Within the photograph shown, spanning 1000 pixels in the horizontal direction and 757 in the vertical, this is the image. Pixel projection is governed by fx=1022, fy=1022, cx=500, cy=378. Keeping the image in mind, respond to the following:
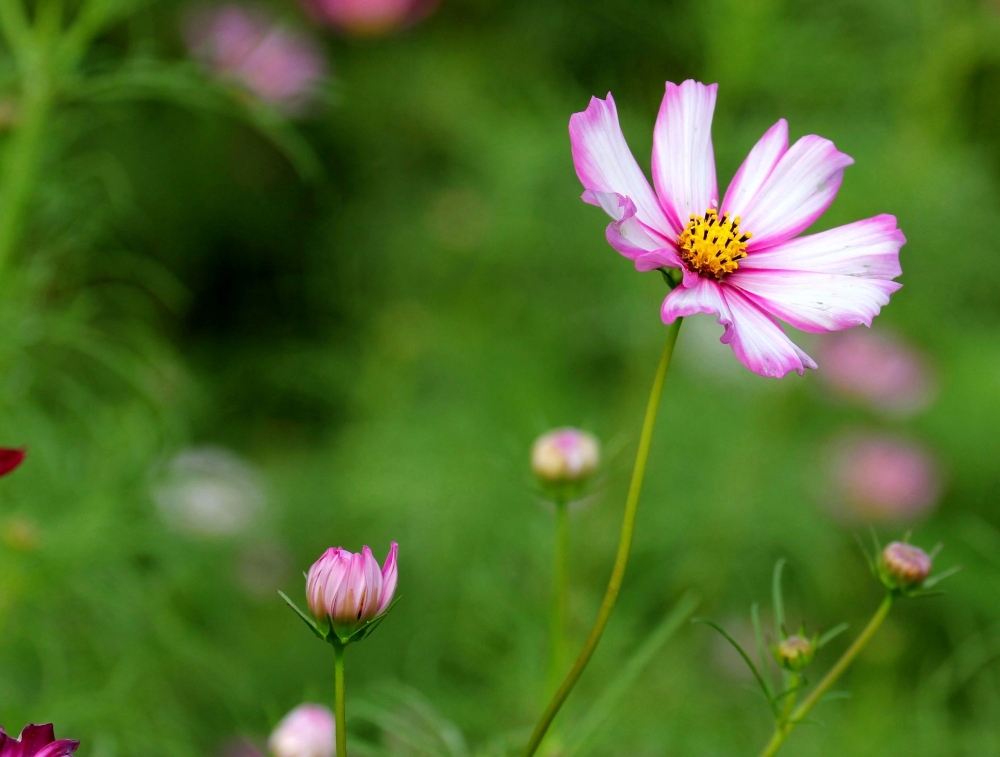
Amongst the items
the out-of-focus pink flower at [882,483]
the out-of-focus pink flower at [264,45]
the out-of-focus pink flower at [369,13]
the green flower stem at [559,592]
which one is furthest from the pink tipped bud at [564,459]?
the out-of-focus pink flower at [369,13]

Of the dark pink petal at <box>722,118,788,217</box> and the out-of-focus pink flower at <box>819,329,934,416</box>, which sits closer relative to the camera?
the dark pink petal at <box>722,118,788,217</box>

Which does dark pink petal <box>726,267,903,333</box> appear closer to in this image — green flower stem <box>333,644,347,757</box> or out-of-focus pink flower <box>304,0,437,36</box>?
green flower stem <box>333,644,347,757</box>

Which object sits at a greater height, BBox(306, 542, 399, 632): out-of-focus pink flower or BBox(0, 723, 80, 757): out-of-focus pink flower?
BBox(306, 542, 399, 632): out-of-focus pink flower

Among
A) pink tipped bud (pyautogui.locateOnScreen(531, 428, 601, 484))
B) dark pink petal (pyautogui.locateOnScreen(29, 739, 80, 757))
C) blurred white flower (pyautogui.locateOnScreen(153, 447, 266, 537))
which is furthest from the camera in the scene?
blurred white flower (pyautogui.locateOnScreen(153, 447, 266, 537))

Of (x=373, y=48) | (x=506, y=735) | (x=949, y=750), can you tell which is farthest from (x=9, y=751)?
(x=373, y=48)

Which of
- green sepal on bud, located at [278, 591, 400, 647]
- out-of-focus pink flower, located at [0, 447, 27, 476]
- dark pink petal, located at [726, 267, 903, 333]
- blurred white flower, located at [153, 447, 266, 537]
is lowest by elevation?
green sepal on bud, located at [278, 591, 400, 647]

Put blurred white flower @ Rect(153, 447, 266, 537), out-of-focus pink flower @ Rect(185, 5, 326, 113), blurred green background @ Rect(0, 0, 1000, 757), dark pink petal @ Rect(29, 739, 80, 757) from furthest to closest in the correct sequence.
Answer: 1. out-of-focus pink flower @ Rect(185, 5, 326, 113)
2. blurred white flower @ Rect(153, 447, 266, 537)
3. blurred green background @ Rect(0, 0, 1000, 757)
4. dark pink petal @ Rect(29, 739, 80, 757)

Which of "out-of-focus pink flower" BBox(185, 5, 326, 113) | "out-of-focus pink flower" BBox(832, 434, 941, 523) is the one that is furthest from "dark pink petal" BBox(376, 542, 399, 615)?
"out-of-focus pink flower" BBox(185, 5, 326, 113)

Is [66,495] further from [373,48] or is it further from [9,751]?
[373,48]
